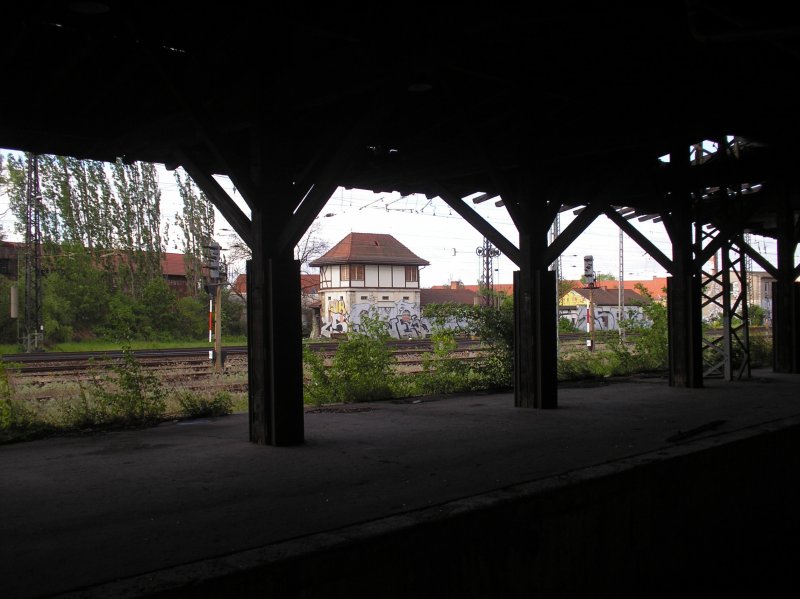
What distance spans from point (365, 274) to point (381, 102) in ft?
159

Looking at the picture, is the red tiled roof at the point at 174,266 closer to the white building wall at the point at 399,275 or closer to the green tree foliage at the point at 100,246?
the green tree foliage at the point at 100,246

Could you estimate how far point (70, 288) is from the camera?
35062 mm

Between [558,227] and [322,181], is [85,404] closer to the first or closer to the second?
[322,181]

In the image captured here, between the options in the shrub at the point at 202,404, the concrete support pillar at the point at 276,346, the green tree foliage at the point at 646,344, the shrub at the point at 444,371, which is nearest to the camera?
the concrete support pillar at the point at 276,346

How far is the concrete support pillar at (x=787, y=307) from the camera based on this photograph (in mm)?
16188

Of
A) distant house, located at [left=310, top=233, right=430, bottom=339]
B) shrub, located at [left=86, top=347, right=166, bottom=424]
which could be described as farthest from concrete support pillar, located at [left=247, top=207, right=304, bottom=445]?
distant house, located at [left=310, top=233, right=430, bottom=339]

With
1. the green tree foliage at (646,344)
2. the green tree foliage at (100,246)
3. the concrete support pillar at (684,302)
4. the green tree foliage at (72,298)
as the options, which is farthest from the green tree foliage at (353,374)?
the green tree foliage at (72,298)

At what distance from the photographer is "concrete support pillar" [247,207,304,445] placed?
24.9ft

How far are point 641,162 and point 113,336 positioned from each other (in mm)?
8542

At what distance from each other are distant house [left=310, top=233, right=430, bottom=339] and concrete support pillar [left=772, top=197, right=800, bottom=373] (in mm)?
36033

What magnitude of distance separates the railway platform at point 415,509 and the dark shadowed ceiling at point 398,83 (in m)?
3.37

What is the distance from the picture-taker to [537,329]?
10.5 metres

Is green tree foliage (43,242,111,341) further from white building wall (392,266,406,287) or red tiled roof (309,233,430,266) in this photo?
white building wall (392,266,406,287)

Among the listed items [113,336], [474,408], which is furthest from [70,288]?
[474,408]
